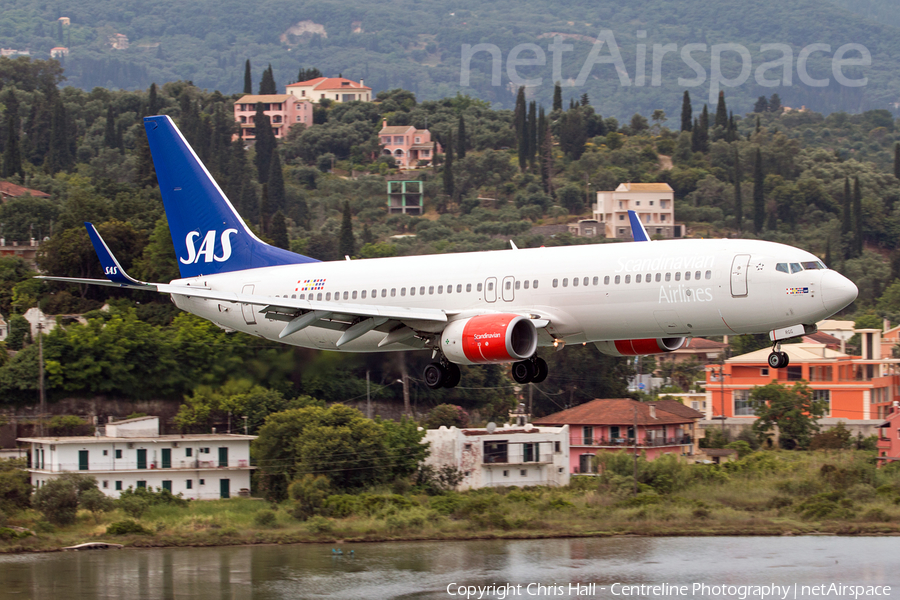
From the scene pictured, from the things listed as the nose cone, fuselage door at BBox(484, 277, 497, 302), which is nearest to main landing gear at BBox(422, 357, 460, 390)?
fuselage door at BBox(484, 277, 497, 302)

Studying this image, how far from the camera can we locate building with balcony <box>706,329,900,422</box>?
114 meters

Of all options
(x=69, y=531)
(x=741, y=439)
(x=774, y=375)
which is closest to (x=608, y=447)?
(x=741, y=439)

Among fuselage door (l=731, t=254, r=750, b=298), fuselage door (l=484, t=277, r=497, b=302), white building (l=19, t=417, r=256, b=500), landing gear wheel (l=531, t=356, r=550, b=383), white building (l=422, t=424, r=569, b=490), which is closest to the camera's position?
fuselage door (l=731, t=254, r=750, b=298)

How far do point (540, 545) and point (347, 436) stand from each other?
15.7 metres

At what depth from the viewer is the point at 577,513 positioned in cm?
8569

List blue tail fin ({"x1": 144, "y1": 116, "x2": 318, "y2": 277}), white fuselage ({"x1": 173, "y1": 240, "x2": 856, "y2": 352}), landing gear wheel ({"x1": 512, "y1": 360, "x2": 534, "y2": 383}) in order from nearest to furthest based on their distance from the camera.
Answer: white fuselage ({"x1": 173, "y1": 240, "x2": 856, "y2": 352}) < landing gear wheel ({"x1": 512, "y1": 360, "x2": 534, "y2": 383}) < blue tail fin ({"x1": 144, "y1": 116, "x2": 318, "y2": 277})

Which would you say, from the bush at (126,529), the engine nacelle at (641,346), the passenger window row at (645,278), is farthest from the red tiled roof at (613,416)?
the passenger window row at (645,278)

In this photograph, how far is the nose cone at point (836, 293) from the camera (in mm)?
36219

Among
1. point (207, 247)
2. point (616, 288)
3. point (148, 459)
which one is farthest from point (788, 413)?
point (616, 288)

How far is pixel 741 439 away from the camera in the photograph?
110 meters

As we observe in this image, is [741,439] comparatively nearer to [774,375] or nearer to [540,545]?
[774,375]

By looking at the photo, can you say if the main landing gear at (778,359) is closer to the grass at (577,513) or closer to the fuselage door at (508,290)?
the fuselage door at (508,290)

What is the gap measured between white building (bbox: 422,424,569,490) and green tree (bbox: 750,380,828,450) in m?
25.1

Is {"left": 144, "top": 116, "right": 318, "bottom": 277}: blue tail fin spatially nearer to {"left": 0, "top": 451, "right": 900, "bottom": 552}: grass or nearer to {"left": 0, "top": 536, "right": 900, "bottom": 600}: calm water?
{"left": 0, "top": 536, "right": 900, "bottom": 600}: calm water
